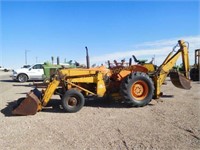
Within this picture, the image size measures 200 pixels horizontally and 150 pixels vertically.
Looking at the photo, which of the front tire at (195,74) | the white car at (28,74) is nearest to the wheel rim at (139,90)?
the front tire at (195,74)

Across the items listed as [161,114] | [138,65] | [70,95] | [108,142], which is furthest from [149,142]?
[138,65]

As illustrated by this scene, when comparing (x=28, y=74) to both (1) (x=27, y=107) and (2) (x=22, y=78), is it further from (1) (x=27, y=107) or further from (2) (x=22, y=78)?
(1) (x=27, y=107)

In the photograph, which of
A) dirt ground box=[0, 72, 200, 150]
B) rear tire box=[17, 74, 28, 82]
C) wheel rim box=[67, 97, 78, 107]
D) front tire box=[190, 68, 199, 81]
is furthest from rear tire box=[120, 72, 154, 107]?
rear tire box=[17, 74, 28, 82]

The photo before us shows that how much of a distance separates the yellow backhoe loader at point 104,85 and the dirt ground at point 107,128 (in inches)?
13.9

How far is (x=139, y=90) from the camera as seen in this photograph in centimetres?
1127

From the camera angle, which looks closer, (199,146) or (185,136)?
(199,146)

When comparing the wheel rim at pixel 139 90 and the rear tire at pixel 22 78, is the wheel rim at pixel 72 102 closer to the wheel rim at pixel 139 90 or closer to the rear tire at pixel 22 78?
the wheel rim at pixel 139 90

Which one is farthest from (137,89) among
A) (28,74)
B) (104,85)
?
(28,74)

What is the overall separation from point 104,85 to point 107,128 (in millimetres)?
3580

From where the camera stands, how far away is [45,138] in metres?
7.05

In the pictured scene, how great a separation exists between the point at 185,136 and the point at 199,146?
73 centimetres

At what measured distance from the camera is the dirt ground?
652cm

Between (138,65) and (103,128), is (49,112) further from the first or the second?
(138,65)

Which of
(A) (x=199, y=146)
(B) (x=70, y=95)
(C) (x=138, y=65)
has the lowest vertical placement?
(A) (x=199, y=146)
